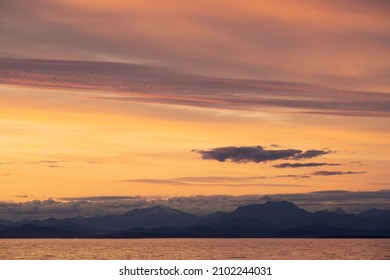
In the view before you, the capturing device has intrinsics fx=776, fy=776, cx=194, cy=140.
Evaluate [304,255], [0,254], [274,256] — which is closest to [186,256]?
[274,256]
